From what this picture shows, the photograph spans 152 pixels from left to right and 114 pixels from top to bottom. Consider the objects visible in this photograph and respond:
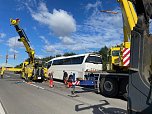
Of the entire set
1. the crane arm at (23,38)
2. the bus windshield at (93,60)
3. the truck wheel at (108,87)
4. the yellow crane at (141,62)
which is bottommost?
the truck wheel at (108,87)

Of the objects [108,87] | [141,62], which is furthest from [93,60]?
[141,62]

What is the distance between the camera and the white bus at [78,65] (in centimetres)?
2555

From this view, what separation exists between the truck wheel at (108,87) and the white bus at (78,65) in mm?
Answer: 5063

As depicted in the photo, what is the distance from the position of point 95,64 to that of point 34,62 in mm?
9439

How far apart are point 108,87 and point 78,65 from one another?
10626mm

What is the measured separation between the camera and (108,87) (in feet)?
53.7

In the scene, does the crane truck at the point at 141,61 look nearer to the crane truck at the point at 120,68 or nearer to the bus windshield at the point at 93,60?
the crane truck at the point at 120,68

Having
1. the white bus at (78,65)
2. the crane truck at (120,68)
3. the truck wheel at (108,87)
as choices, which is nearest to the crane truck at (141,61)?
the crane truck at (120,68)

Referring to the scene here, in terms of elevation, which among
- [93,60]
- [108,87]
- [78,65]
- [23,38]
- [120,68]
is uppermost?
[23,38]

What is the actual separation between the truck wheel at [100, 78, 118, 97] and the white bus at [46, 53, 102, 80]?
506cm

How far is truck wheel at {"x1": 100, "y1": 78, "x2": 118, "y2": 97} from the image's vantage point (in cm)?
1588

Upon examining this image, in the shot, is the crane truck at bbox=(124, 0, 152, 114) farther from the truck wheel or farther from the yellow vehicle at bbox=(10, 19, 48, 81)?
the yellow vehicle at bbox=(10, 19, 48, 81)

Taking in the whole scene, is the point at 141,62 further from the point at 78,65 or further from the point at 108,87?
the point at 78,65

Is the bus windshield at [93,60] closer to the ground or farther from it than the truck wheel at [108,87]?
farther from it
